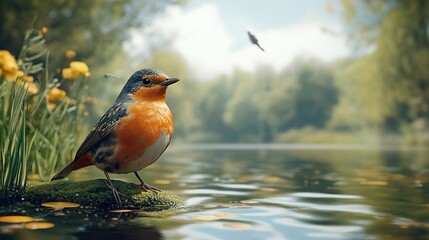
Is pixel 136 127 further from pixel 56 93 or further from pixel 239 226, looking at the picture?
pixel 56 93

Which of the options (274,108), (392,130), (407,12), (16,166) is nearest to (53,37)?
(16,166)

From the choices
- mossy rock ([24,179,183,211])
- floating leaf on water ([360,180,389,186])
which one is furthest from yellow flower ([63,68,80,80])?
floating leaf on water ([360,180,389,186])

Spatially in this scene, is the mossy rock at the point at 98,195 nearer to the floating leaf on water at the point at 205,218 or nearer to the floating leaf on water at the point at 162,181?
the floating leaf on water at the point at 205,218

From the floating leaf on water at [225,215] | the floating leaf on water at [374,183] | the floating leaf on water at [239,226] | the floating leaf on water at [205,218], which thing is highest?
the floating leaf on water at [205,218]

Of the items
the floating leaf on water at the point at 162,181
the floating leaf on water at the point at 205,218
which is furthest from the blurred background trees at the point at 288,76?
the floating leaf on water at the point at 205,218

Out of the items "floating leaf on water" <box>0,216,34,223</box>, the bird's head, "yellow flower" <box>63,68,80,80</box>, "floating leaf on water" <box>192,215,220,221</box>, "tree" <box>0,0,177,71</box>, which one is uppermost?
"tree" <box>0,0,177,71</box>

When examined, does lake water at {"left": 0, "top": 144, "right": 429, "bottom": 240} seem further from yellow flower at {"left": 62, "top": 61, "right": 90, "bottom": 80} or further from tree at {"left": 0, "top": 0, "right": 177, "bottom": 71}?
tree at {"left": 0, "top": 0, "right": 177, "bottom": 71}

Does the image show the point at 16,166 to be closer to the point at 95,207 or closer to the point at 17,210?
the point at 17,210
